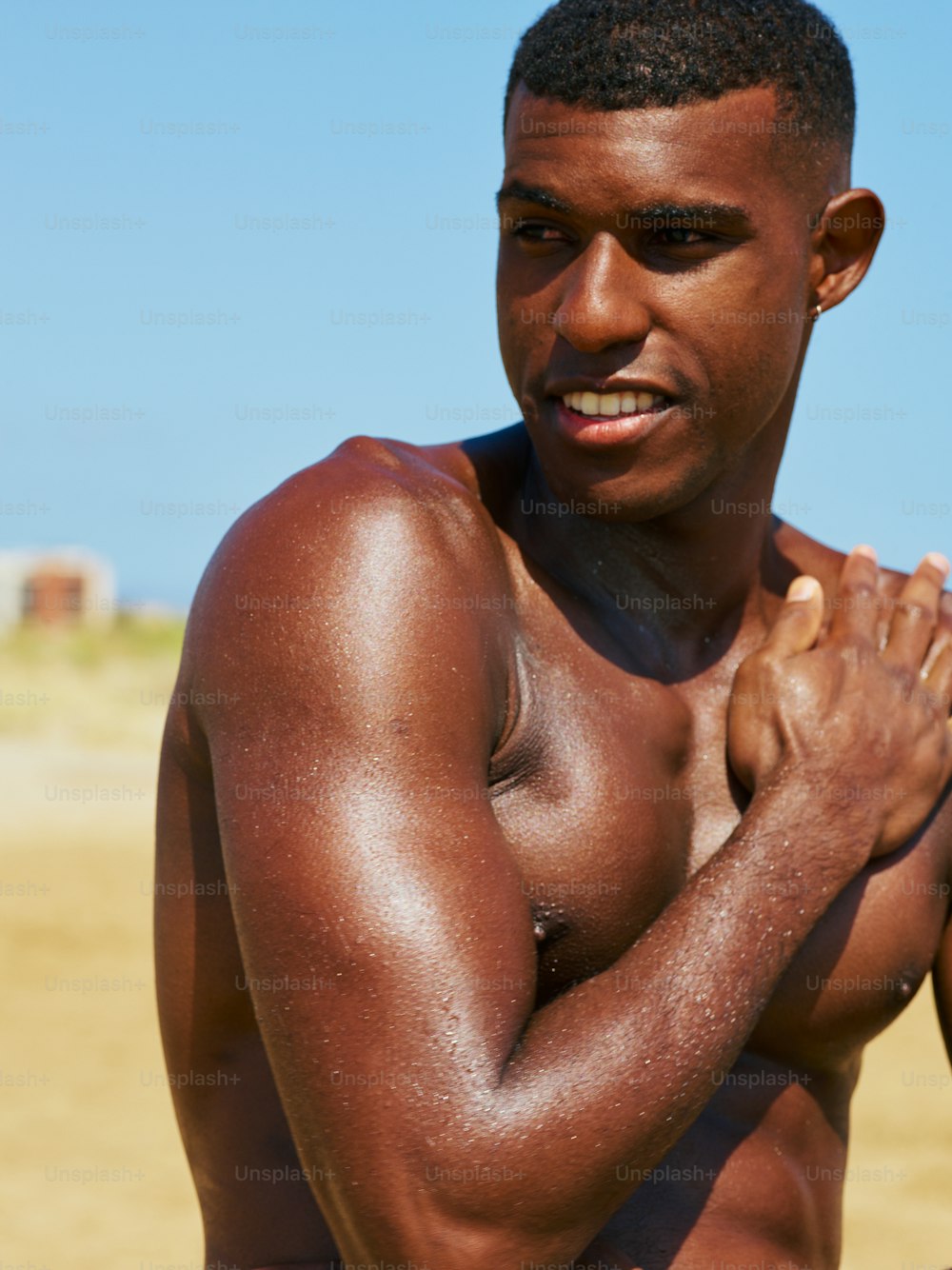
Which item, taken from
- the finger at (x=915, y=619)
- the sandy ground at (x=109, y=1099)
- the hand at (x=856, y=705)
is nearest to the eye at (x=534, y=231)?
the hand at (x=856, y=705)

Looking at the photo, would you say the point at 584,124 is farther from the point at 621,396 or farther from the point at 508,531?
the point at 508,531

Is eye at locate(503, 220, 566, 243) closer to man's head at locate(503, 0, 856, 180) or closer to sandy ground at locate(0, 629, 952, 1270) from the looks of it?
man's head at locate(503, 0, 856, 180)

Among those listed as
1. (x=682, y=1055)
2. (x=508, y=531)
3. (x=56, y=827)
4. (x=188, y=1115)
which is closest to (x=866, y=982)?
(x=682, y=1055)

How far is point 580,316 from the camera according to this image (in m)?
2.49

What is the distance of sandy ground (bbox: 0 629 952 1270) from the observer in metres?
6.73

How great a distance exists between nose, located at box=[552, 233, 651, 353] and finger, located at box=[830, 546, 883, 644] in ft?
2.15

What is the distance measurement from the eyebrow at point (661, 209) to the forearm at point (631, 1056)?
2.92 feet

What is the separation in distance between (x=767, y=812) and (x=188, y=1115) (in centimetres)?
103

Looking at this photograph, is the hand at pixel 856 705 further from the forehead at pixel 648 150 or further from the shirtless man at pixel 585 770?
the forehead at pixel 648 150

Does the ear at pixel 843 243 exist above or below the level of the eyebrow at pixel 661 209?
below

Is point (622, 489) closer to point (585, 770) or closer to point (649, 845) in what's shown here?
point (585, 770)


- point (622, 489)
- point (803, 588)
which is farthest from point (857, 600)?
point (622, 489)

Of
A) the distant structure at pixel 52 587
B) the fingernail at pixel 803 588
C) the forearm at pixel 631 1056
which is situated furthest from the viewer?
the distant structure at pixel 52 587

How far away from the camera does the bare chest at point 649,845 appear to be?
2500mm
